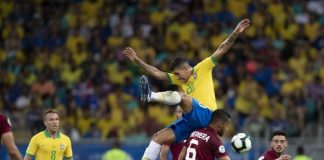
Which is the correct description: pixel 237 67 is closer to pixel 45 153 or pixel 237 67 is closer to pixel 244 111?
pixel 244 111

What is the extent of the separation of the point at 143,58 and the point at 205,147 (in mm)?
12795

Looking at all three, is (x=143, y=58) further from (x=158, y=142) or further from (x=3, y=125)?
(x=3, y=125)

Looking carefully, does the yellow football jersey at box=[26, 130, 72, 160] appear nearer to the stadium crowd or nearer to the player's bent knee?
the player's bent knee

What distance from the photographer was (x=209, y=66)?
1639 centimetres

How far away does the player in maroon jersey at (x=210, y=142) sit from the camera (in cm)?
1466

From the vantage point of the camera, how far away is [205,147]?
14.7 meters

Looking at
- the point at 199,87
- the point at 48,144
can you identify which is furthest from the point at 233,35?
the point at 48,144

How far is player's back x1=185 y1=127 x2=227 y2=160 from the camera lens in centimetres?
1466

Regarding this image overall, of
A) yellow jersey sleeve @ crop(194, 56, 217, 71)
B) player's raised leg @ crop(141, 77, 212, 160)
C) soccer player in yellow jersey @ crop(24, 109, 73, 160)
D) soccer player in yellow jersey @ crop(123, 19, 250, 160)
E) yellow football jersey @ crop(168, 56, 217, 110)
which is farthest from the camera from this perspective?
soccer player in yellow jersey @ crop(24, 109, 73, 160)

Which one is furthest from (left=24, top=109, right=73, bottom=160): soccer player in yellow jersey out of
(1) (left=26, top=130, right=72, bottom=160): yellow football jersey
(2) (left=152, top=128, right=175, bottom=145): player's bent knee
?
(2) (left=152, top=128, right=175, bottom=145): player's bent knee

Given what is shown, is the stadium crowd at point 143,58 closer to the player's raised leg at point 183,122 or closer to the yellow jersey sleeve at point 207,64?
the yellow jersey sleeve at point 207,64

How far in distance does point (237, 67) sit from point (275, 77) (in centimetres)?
105

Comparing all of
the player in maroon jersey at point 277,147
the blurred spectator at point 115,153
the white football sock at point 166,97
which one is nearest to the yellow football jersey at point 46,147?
the white football sock at point 166,97

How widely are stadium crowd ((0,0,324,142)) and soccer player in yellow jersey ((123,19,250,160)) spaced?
26.9 ft
